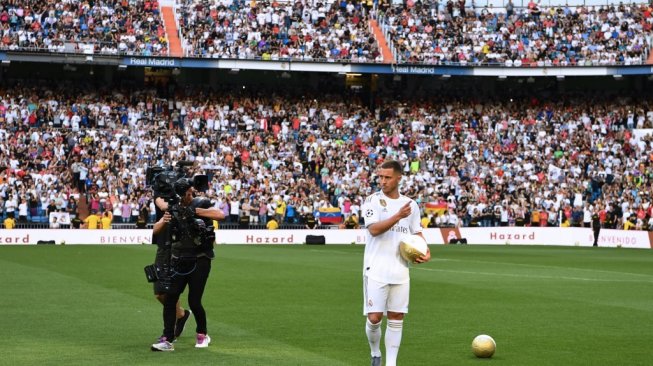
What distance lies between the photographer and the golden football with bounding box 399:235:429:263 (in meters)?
11.2

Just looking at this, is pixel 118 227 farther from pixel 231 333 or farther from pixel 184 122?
pixel 231 333

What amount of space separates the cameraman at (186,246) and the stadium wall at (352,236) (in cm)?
3284

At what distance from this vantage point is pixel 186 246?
13617mm

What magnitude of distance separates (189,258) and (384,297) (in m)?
3.29

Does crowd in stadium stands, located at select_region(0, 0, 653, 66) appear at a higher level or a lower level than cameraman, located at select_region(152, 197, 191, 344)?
higher

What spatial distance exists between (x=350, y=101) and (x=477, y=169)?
9.87 meters

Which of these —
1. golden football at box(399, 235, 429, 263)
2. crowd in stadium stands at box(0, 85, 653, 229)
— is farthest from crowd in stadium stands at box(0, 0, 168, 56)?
golden football at box(399, 235, 429, 263)

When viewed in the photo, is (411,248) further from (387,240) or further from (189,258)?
(189,258)

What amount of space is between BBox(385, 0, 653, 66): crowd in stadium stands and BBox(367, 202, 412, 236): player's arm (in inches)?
2048

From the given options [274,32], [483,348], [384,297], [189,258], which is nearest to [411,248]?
[384,297]

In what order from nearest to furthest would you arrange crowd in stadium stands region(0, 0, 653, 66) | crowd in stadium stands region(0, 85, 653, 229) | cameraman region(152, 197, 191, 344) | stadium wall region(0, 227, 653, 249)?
cameraman region(152, 197, 191, 344) → stadium wall region(0, 227, 653, 249) → crowd in stadium stands region(0, 85, 653, 229) → crowd in stadium stands region(0, 0, 653, 66)

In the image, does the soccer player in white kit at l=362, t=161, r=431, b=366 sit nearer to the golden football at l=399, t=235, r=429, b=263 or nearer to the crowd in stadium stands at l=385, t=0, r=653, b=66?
the golden football at l=399, t=235, r=429, b=263

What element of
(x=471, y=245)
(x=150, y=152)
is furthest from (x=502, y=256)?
(x=150, y=152)

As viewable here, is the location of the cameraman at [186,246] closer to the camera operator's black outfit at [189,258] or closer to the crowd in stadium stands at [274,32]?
the camera operator's black outfit at [189,258]
